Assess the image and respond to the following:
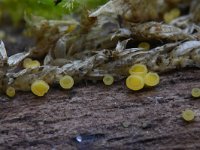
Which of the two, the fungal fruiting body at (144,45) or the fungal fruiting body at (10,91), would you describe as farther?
the fungal fruiting body at (144,45)

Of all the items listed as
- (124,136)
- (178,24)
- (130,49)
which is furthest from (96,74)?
(178,24)

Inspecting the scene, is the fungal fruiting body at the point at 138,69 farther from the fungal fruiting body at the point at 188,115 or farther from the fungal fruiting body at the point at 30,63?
the fungal fruiting body at the point at 30,63

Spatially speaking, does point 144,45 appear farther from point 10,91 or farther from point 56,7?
point 10,91

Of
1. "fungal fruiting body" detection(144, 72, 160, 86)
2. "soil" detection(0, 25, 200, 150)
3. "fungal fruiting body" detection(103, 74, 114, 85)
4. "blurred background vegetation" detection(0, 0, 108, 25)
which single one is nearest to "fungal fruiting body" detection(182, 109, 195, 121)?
"soil" detection(0, 25, 200, 150)

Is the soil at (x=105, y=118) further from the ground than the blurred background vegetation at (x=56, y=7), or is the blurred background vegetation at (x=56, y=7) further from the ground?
the blurred background vegetation at (x=56, y=7)

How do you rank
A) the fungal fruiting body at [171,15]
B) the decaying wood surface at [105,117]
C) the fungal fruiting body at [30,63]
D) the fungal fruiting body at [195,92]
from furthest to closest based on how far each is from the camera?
the fungal fruiting body at [171,15] → the fungal fruiting body at [30,63] → the fungal fruiting body at [195,92] → the decaying wood surface at [105,117]

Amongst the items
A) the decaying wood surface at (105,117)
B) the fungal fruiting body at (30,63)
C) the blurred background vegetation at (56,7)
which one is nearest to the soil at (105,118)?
the decaying wood surface at (105,117)

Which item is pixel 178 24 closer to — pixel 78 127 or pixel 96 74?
pixel 96 74
